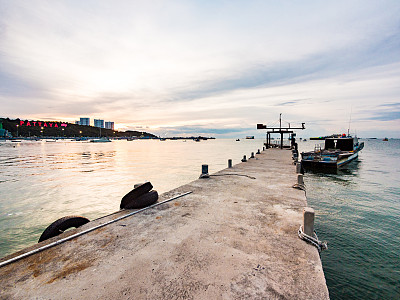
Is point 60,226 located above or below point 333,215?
above

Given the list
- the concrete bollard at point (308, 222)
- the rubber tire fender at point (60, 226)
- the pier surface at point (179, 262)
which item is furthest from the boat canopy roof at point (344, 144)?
the rubber tire fender at point (60, 226)

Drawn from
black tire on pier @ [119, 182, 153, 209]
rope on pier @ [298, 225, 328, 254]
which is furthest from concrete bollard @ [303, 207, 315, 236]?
black tire on pier @ [119, 182, 153, 209]

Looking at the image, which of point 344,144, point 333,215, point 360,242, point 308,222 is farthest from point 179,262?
point 344,144

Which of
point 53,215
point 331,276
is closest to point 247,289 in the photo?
point 331,276

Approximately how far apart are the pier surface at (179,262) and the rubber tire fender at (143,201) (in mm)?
409

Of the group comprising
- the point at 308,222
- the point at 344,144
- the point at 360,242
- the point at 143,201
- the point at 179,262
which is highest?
the point at 344,144

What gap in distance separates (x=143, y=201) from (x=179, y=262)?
10.6 ft

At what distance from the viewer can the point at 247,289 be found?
2867 millimetres

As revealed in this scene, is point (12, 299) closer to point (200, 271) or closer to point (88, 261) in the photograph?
point (88, 261)

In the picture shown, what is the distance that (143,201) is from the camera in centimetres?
631

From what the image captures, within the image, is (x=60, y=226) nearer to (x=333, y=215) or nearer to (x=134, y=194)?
(x=134, y=194)

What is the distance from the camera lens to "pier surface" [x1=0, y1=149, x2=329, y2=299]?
9.32 feet

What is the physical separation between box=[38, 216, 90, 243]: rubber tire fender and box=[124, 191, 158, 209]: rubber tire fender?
1.33m

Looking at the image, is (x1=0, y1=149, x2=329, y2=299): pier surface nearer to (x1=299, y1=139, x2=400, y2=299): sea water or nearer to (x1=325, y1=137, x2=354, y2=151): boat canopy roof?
(x1=299, y1=139, x2=400, y2=299): sea water
